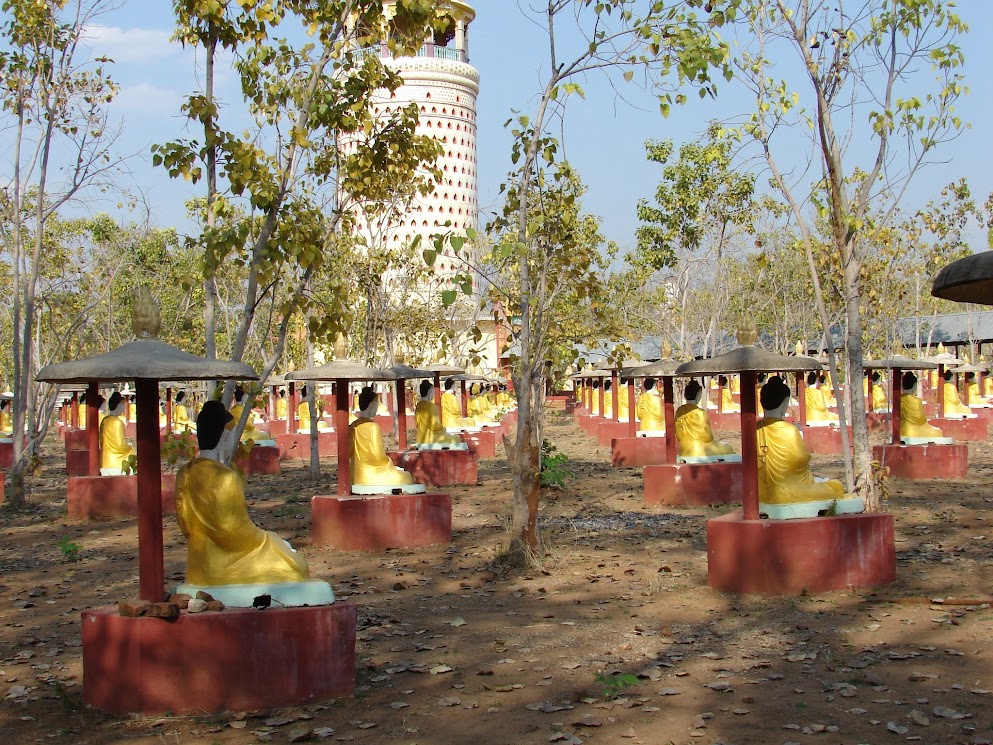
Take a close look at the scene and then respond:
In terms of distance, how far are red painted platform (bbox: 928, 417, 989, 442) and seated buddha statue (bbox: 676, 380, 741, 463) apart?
380 inches

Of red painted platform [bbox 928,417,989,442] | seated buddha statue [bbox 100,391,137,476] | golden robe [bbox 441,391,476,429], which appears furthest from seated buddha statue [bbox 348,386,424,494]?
red painted platform [bbox 928,417,989,442]

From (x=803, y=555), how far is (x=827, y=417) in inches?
568

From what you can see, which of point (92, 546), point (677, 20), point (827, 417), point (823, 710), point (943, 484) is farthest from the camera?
point (827, 417)

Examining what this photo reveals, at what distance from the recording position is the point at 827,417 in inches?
890

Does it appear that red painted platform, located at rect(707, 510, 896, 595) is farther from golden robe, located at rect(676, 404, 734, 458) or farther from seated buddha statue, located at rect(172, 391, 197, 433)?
seated buddha statue, located at rect(172, 391, 197, 433)

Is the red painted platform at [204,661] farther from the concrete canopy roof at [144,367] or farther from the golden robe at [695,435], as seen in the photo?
the golden robe at [695,435]

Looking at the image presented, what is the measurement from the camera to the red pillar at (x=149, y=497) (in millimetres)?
6395

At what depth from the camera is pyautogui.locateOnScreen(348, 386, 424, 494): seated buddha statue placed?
11953mm

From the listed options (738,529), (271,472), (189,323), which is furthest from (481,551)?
(189,323)

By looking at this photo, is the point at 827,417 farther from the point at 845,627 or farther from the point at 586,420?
the point at 845,627

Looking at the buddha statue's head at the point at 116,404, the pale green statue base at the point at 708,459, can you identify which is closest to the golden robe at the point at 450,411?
the buddha statue's head at the point at 116,404

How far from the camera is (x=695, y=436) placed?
15.1 meters

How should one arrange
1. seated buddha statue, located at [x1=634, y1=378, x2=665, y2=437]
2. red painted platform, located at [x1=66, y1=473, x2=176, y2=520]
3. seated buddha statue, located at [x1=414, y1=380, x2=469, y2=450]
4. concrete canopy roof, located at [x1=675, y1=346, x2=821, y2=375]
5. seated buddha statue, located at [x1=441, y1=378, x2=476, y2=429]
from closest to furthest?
concrete canopy roof, located at [x1=675, y1=346, x2=821, y2=375] < red painted platform, located at [x1=66, y1=473, x2=176, y2=520] < seated buddha statue, located at [x1=414, y1=380, x2=469, y2=450] < seated buddha statue, located at [x1=634, y1=378, x2=665, y2=437] < seated buddha statue, located at [x1=441, y1=378, x2=476, y2=429]

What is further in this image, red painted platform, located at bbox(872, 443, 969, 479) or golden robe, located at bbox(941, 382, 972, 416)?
golden robe, located at bbox(941, 382, 972, 416)
